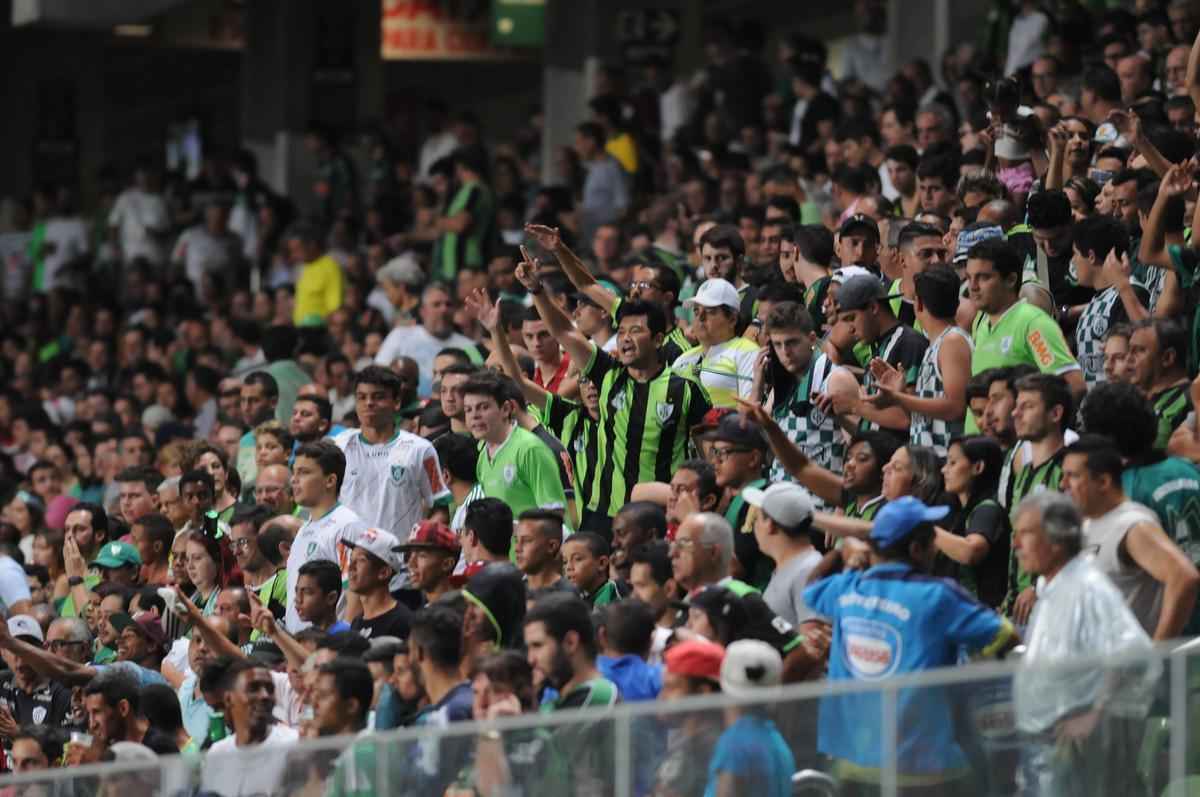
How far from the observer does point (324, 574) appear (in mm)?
10344

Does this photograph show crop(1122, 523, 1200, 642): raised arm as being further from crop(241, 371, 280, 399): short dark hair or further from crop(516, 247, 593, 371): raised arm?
crop(241, 371, 280, 399): short dark hair

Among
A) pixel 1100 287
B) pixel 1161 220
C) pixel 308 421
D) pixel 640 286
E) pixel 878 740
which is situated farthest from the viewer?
pixel 308 421

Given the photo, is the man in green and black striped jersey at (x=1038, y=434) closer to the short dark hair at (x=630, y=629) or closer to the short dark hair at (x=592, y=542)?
the short dark hair at (x=630, y=629)

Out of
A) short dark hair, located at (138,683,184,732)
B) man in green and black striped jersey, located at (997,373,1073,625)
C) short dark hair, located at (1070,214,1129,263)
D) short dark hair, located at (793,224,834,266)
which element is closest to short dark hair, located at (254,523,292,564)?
short dark hair, located at (138,683,184,732)

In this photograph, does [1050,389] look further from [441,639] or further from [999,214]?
[999,214]

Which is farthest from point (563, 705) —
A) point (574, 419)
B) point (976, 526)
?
point (574, 419)

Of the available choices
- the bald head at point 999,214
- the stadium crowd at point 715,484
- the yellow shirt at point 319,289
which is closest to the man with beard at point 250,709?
the stadium crowd at point 715,484

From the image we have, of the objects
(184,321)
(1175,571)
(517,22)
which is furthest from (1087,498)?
(517,22)

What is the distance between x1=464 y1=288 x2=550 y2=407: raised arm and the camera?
11.9m

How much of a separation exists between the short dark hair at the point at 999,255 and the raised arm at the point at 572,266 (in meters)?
2.46

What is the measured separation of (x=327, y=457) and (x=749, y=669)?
4247 mm

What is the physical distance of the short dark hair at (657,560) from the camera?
28.9ft

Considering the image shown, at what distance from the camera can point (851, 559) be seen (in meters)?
8.12

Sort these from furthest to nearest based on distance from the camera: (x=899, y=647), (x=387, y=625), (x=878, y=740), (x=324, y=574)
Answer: (x=324, y=574)
(x=387, y=625)
(x=899, y=647)
(x=878, y=740)
